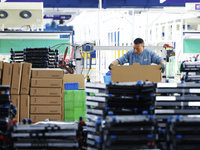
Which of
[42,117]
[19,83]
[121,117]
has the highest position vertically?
[19,83]

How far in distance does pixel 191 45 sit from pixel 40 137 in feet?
21.3

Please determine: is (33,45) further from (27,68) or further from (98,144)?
(98,144)

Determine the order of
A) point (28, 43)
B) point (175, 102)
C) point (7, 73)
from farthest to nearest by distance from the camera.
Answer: point (28, 43) → point (7, 73) → point (175, 102)

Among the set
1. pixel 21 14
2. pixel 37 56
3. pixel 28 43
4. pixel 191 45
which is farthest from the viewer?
pixel 191 45

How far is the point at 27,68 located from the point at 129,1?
15.5m

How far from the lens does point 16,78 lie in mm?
5219

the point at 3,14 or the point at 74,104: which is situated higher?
the point at 3,14

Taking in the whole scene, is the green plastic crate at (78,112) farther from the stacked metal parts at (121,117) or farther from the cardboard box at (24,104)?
the stacked metal parts at (121,117)

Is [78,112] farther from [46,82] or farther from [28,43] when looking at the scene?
[28,43]

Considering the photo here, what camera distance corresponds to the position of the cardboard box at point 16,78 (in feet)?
17.0

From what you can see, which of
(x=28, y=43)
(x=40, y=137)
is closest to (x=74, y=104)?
(x=40, y=137)

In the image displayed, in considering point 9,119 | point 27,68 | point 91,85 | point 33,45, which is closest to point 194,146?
point 91,85

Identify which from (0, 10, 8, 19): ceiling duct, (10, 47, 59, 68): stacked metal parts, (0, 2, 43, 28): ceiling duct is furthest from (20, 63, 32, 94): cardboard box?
(0, 10, 8, 19): ceiling duct

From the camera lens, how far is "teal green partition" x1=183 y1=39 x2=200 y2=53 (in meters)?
8.86
